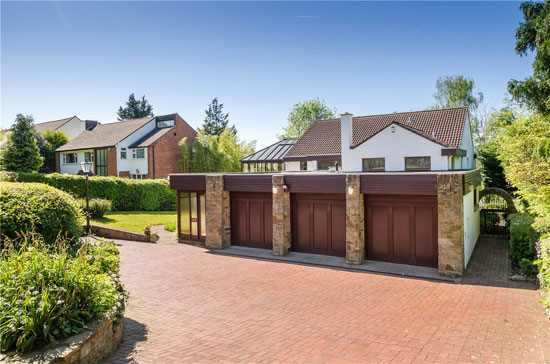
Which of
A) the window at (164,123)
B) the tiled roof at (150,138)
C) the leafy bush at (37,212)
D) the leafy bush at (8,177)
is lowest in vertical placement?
the leafy bush at (37,212)

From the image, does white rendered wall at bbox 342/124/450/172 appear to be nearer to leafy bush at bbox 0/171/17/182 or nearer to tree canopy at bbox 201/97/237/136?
leafy bush at bbox 0/171/17/182

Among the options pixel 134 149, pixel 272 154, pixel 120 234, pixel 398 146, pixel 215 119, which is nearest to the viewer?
pixel 120 234

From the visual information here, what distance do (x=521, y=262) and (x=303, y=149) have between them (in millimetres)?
21468

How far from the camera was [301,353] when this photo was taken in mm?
6188

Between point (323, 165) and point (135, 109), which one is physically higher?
point (135, 109)

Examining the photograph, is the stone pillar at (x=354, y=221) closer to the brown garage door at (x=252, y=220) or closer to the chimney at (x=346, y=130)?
the brown garage door at (x=252, y=220)

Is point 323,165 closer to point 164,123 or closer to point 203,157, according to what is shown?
point 203,157

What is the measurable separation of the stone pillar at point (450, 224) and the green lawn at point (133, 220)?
15.2 metres

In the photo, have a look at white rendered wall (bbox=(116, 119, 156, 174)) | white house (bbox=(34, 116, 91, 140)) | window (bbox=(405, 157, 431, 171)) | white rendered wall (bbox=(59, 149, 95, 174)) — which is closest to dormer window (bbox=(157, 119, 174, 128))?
white rendered wall (bbox=(116, 119, 156, 174))

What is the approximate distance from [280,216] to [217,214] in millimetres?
3201

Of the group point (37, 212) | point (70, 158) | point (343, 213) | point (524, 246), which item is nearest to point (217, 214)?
point (343, 213)

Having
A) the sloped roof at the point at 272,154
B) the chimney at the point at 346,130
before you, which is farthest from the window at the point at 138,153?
the chimney at the point at 346,130

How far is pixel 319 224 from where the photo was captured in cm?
1404

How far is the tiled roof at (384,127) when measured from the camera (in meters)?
24.7
